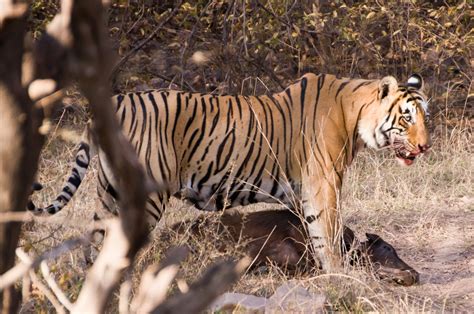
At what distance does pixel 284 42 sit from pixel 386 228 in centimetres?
326

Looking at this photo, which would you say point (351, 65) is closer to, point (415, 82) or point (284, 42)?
point (284, 42)

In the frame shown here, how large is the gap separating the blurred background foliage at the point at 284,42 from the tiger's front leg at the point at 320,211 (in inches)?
131

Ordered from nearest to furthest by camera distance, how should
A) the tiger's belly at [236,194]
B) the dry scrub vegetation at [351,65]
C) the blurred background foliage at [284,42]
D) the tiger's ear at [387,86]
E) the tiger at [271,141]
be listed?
the tiger at [271,141] < the tiger's belly at [236,194] < the tiger's ear at [387,86] < the dry scrub vegetation at [351,65] < the blurred background foliage at [284,42]

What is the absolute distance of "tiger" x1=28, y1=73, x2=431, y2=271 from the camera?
6.11m


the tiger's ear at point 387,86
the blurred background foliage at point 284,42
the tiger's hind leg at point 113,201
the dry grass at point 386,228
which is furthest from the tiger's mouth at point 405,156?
the blurred background foliage at point 284,42

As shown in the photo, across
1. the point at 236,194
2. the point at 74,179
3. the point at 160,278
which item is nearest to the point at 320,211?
the point at 236,194

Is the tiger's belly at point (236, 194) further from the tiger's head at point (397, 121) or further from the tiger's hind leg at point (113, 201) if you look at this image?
the tiger's head at point (397, 121)

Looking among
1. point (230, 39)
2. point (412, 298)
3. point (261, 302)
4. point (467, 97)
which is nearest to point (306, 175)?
point (412, 298)

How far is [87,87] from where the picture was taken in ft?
4.49

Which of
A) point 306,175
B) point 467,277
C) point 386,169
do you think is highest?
point 306,175

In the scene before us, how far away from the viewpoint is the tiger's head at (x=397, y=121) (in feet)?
21.4

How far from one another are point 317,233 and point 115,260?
4.76 meters

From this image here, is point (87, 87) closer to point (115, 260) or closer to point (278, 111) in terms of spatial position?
point (115, 260)

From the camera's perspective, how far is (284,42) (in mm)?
10078
